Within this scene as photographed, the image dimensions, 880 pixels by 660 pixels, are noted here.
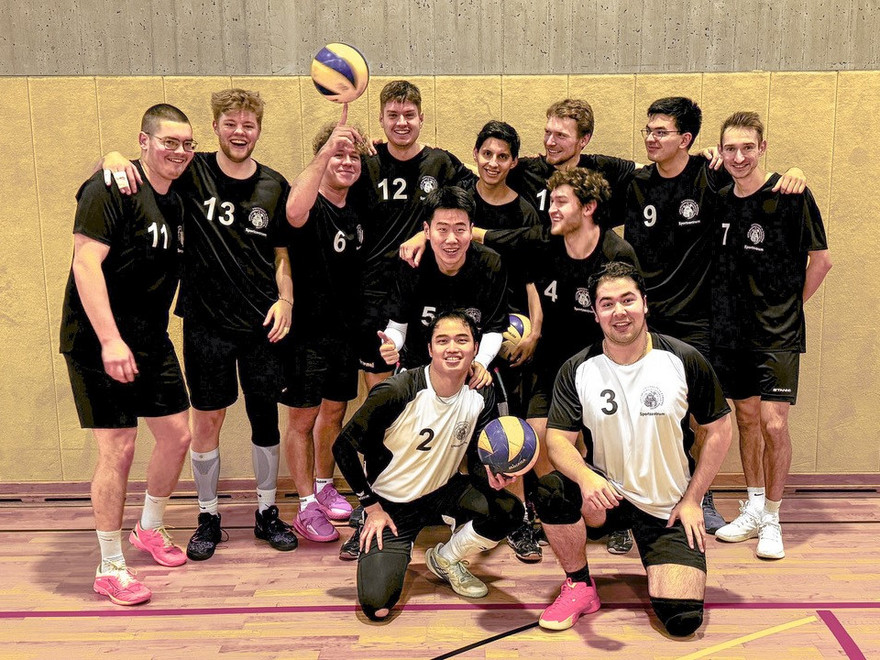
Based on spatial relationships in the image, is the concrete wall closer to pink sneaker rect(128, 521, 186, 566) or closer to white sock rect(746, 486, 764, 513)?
white sock rect(746, 486, 764, 513)

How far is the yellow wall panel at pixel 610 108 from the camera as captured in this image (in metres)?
5.13

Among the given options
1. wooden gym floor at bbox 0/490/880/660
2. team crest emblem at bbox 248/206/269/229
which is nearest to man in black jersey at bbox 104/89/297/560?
team crest emblem at bbox 248/206/269/229

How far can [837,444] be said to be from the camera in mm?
5457

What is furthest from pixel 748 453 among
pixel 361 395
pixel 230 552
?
pixel 230 552

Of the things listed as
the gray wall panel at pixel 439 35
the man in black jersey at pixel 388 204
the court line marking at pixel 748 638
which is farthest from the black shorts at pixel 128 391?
the court line marking at pixel 748 638

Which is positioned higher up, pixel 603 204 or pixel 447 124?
pixel 447 124

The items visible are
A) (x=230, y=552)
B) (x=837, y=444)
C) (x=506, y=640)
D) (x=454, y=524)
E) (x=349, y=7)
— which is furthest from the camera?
(x=837, y=444)

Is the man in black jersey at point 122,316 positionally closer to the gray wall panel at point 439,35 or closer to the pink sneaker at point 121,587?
the pink sneaker at point 121,587

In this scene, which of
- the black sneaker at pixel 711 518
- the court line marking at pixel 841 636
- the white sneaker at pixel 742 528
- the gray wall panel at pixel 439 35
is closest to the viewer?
the court line marking at pixel 841 636

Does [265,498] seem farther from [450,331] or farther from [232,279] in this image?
[450,331]

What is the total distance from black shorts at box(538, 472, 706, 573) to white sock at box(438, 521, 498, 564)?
43 cm

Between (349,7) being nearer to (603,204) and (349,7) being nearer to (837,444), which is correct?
(603,204)

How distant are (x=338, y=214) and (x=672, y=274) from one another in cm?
191

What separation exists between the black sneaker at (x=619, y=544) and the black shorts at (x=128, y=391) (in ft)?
7.95
